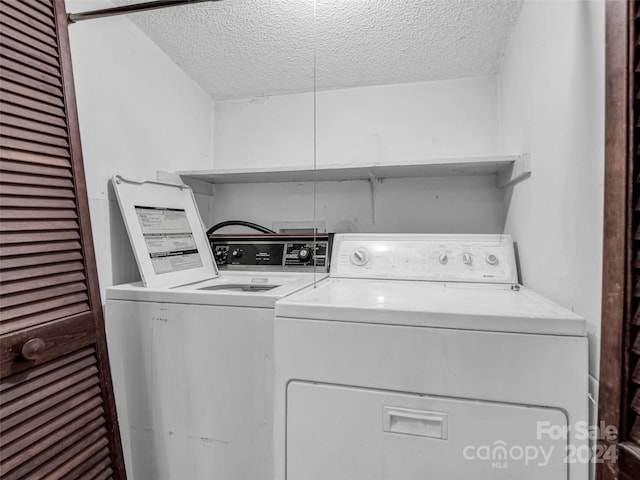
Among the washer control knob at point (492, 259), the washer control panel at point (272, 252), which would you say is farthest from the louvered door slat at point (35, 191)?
the washer control knob at point (492, 259)

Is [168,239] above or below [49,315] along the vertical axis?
above

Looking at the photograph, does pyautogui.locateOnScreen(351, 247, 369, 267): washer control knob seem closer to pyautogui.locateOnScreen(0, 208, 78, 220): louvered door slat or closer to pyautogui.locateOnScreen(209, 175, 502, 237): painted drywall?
pyautogui.locateOnScreen(209, 175, 502, 237): painted drywall

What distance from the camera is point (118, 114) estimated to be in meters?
1.54

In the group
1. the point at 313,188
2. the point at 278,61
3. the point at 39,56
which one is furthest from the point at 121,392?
the point at 278,61

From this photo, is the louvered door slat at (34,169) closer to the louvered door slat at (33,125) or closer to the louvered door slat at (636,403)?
the louvered door slat at (33,125)

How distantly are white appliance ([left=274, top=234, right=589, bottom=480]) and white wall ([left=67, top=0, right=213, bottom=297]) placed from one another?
35.3 inches

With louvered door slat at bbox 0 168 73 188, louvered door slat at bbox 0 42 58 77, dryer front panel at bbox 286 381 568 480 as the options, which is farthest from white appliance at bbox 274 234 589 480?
louvered door slat at bbox 0 42 58 77

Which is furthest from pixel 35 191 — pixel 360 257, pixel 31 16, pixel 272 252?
pixel 360 257

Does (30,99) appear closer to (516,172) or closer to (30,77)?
(30,77)

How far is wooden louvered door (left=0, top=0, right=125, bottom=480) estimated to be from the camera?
2.94ft

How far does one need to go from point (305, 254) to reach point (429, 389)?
1.07 m

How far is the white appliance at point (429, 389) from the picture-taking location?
859 millimetres

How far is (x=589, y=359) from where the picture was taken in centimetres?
89

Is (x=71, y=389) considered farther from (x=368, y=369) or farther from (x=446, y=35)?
(x=446, y=35)
